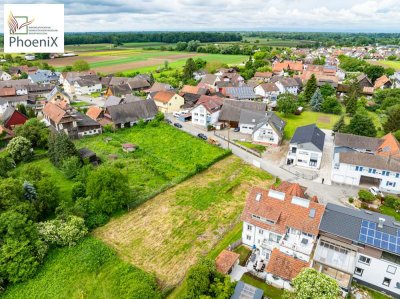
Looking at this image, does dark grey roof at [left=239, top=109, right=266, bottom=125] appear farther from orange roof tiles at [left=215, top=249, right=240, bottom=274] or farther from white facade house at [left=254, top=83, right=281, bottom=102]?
orange roof tiles at [left=215, top=249, right=240, bottom=274]

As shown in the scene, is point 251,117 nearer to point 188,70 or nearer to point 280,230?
point 280,230

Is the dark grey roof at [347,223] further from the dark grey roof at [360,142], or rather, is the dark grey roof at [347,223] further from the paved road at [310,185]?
the dark grey roof at [360,142]

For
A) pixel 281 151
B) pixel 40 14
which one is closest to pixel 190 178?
pixel 281 151

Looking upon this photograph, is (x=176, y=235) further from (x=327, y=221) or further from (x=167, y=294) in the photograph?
(x=327, y=221)

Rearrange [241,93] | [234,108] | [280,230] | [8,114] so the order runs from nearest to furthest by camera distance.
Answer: [280,230], [8,114], [234,108], [241,93]

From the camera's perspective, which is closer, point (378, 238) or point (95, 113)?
point (378, 238)

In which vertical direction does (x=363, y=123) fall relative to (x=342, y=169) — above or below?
above

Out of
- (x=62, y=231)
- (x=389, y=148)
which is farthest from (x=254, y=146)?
(x=62, y=231)
